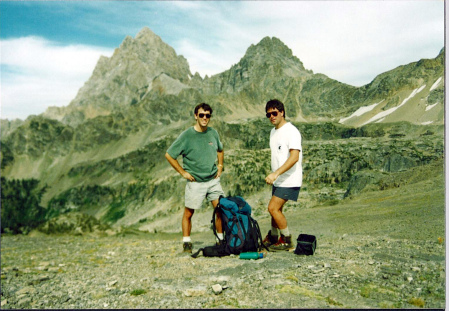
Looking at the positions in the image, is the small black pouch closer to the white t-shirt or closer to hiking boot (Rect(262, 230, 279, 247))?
hiking boot (Rect(262, 230, 279, 247))

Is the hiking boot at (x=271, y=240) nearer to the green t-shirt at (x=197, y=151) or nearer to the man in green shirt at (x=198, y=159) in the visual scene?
the man in green shirt at (x=198, y=159)

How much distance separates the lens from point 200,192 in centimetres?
688

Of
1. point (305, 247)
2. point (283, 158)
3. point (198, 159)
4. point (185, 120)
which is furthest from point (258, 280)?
point (185, 120)

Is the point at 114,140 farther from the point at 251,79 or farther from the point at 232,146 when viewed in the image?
the point at 232,146

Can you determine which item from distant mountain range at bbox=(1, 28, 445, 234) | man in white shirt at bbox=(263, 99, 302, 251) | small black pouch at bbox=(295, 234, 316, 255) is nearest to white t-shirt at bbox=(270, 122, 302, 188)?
man in white shirt at bbox=(263, 99, 302, 251)

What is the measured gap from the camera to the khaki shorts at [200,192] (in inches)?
270

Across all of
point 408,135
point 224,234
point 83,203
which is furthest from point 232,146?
point 224,234

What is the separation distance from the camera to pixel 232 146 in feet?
191

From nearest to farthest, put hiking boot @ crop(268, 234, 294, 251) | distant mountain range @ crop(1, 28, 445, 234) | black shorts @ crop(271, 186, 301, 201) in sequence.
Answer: black shorts @ crop(271, 186, 301, 201) → hiking boot @ crop(268, 234, 294, 251) → distant mountain range @ crop(1, 28, 445, 234)

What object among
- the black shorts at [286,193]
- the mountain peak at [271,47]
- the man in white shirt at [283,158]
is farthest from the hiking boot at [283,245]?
the mountain peak at [271,47]

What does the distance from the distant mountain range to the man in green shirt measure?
25.8ft

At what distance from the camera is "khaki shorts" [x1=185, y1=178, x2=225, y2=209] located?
687 centimetres

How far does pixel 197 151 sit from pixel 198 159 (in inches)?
6.2

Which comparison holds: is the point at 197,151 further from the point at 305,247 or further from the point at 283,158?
the point at 305,247
